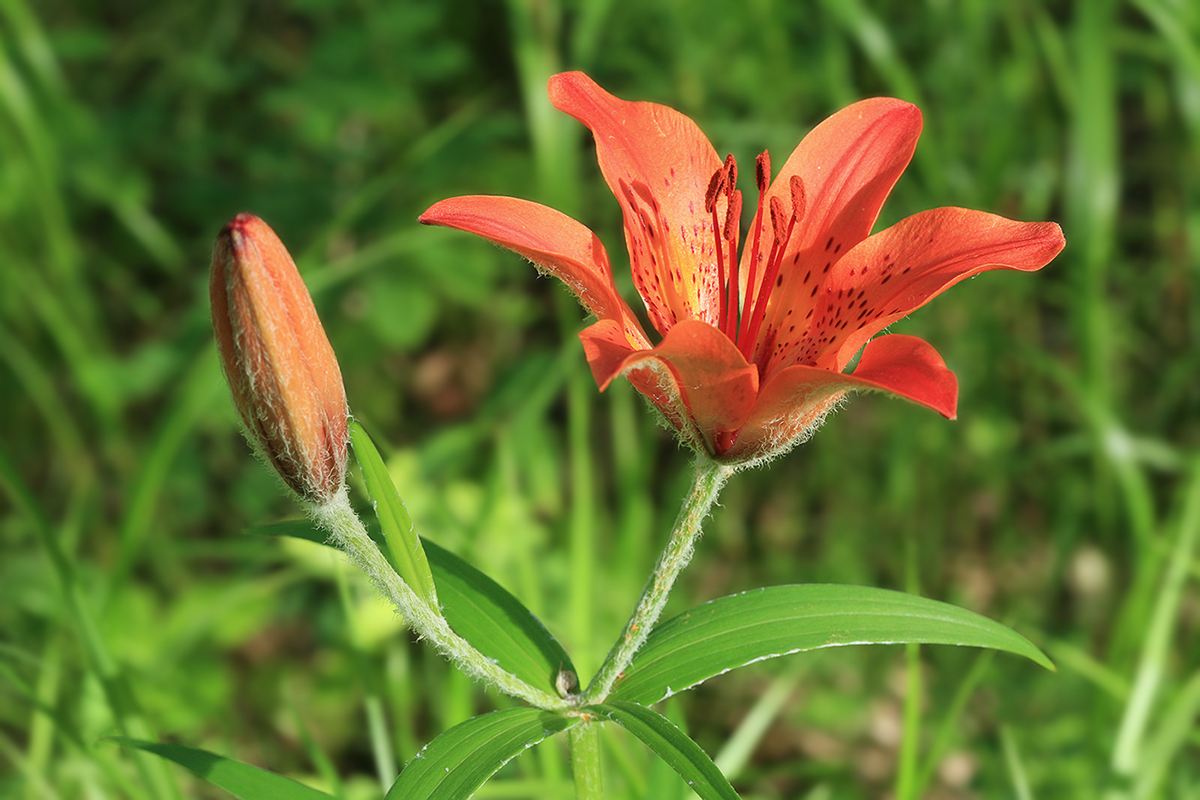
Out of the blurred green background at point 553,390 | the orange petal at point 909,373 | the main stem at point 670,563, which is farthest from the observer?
the blurred green background at point 553,390

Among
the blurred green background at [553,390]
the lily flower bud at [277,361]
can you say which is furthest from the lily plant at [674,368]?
the blurred green background at [553,390]

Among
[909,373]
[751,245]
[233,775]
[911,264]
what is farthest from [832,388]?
[233,775]

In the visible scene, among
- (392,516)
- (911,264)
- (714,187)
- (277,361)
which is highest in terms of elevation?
(714,187)

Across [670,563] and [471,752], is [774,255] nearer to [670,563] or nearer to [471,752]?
[670,563]

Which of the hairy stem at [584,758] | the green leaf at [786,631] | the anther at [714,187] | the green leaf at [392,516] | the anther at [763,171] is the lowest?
the hairy stem at [584,758]

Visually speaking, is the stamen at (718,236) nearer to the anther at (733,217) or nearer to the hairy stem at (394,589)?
the anther at (733,217)

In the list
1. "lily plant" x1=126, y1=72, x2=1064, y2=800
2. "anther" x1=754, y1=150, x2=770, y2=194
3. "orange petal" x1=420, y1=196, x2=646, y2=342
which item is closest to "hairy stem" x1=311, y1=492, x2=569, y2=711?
"lily plant" x1=126, y1=72, x2=1064, y2=800
